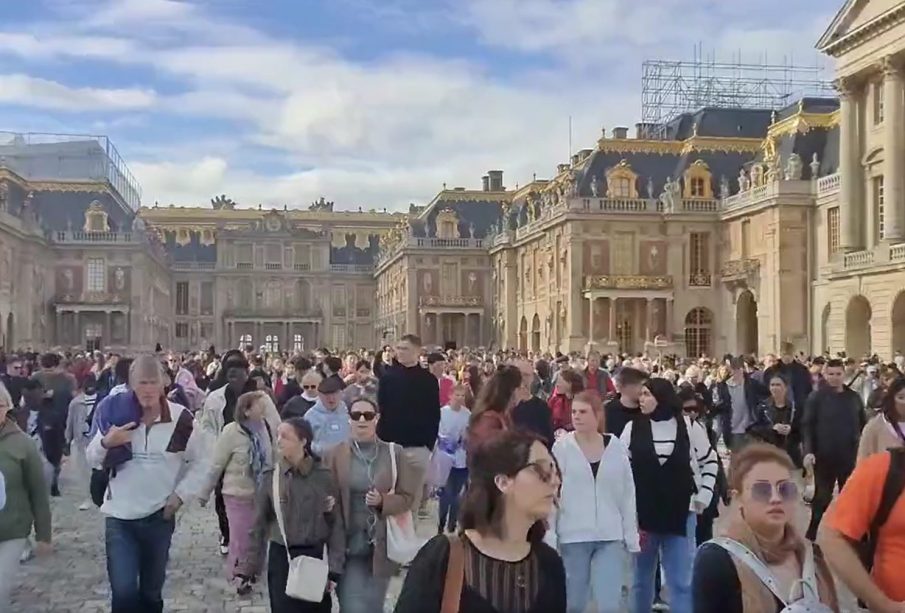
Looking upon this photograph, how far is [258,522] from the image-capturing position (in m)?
6.24

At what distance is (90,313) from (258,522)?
61.6 metres

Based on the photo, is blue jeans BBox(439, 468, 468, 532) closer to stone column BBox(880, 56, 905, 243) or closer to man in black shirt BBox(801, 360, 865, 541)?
man in black shirt BBox(801, 360, 865, 541)

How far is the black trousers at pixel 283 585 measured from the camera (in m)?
6.01

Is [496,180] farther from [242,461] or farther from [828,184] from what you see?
[242,461]

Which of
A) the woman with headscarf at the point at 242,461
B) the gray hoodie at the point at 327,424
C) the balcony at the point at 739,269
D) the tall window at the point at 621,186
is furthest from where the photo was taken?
the tall window at the point at 621,186

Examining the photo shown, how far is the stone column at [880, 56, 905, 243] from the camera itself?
34.8m

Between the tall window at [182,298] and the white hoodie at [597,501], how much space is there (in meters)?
83.9

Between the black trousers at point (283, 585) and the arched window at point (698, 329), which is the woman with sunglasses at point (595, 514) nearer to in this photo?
the black trousers at point (283, 585)

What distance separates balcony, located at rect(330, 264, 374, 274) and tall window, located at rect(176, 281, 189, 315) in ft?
36.1

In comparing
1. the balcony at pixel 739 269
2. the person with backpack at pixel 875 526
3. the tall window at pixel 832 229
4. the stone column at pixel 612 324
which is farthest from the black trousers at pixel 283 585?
the stone column at pixel 612 324

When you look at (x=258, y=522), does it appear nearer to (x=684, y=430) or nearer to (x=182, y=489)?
(x=182, y=489)

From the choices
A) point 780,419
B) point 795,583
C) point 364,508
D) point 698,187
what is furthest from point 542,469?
point 698,187

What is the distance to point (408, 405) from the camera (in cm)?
931

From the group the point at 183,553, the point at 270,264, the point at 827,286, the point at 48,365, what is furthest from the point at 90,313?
the point at 183,553
